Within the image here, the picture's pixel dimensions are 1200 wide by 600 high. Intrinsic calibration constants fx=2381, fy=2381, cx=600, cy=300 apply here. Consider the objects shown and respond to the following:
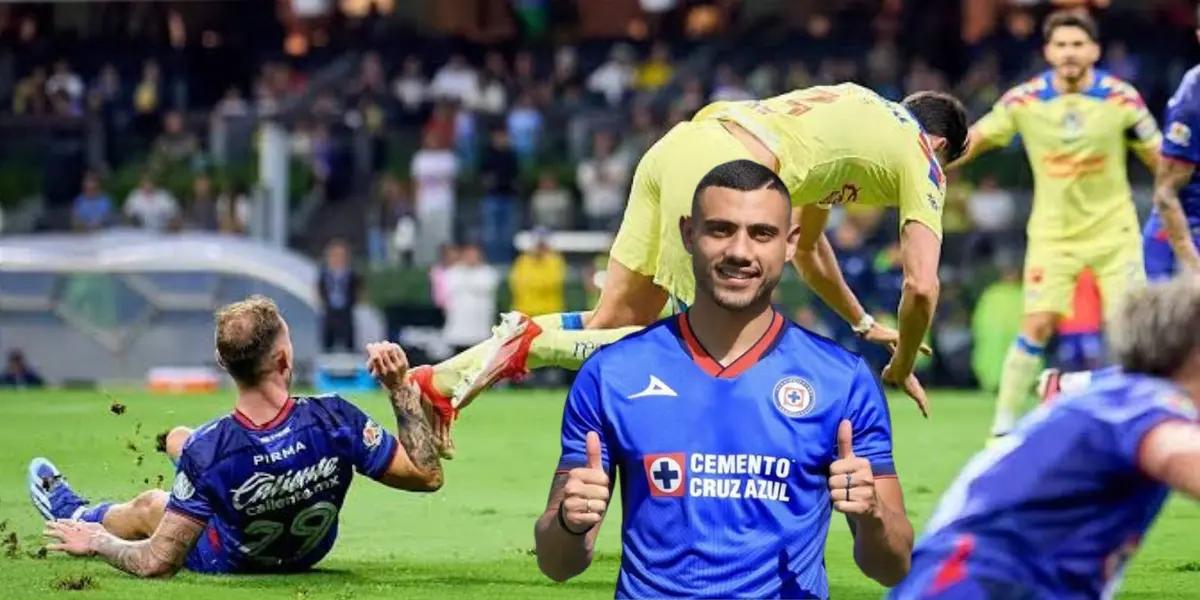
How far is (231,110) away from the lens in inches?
1241

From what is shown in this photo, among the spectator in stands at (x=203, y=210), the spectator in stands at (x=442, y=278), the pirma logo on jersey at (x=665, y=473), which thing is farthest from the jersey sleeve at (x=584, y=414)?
the spectator in stands at (x=203, y=210)

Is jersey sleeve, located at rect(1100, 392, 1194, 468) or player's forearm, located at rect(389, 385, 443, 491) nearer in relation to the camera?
jersey sleeve, located at rect(1100, 392, 1194, 468)

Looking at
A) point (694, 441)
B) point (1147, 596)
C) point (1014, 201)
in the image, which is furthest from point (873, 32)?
point (694, 441)

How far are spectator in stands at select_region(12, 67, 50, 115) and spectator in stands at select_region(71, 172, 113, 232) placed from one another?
3.77 m

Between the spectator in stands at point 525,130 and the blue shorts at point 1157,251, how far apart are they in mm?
16569

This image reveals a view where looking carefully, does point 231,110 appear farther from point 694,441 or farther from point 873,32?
point 694,441

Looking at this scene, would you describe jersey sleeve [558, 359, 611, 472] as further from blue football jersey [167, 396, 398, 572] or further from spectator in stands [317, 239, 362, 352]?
spectator in stands [317, 239, 362, 352]

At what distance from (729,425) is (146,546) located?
3300 millimetres

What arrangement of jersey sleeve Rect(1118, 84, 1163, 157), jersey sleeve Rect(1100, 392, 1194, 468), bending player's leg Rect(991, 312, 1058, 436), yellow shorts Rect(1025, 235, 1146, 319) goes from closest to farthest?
1. jersey sleeve Rect(1100, 392, 1194, 468)
2. jersey sleeve Rect(1118, 84, 1163, 157)
3. bending player's leg Rect(991, 312, 1058, 436)
4. yellow shorts Rect(1025, 235, 1146, 319)

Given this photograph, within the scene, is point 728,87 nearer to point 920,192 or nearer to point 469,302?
point 469,302

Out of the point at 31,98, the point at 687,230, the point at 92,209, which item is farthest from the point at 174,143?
the point at 687,230

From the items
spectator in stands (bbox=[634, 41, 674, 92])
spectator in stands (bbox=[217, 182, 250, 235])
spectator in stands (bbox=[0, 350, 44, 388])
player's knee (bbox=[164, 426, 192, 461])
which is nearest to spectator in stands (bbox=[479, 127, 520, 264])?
spectator in stands (bbox=[217, 182, 250, 235])

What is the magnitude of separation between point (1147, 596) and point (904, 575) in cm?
317

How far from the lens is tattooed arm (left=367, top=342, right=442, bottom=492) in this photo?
8852 millimetres
